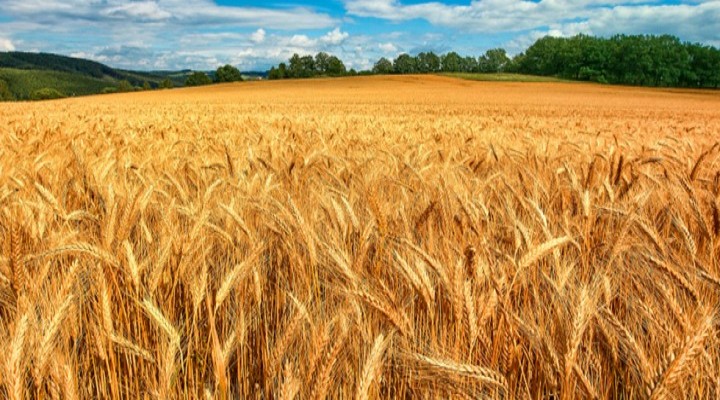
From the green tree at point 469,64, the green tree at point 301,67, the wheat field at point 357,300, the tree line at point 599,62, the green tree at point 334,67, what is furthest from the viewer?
the green tree at point 469,64

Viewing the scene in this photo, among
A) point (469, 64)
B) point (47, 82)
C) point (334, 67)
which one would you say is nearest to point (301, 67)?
point (334, 67)

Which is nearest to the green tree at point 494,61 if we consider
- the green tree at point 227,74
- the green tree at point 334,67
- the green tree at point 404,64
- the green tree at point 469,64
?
the green tree at point 469,64

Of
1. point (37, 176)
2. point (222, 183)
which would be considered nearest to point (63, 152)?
point (37, 176)

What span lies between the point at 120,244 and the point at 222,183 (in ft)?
3.69

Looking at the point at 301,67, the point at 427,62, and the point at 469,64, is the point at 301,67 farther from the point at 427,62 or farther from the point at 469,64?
the point at 469,64

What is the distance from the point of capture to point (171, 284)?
1528 mm

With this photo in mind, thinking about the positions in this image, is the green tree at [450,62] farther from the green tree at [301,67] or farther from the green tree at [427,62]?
the green tree at [301,67]

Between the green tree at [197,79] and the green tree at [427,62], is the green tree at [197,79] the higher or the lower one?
the lower one

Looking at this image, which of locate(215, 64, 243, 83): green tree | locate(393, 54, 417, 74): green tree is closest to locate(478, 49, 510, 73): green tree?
locate(393, 54, 417, 74): green tree

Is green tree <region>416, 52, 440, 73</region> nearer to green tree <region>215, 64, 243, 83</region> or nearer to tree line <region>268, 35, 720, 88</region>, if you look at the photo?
tree line <region>268, 35, 720, 88</region>

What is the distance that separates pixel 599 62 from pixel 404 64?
36620 mm

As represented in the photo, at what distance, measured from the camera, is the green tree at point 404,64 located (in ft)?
338

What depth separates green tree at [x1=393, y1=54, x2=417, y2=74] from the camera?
103m

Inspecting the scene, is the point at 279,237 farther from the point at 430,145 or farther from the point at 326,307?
the point at 430,145
